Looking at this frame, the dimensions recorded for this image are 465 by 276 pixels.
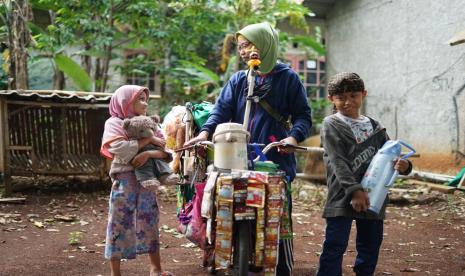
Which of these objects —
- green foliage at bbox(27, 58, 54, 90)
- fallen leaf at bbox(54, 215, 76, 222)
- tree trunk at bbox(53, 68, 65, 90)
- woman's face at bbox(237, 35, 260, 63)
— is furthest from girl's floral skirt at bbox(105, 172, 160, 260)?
green foliage at bbox(27, 58, 54, 90)

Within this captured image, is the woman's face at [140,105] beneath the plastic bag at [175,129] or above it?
above

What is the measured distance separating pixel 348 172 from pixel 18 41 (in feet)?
24.7

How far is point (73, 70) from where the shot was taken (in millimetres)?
10180

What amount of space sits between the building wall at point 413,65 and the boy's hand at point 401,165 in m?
6.81

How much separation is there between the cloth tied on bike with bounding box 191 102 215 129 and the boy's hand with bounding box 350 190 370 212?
1.56 metres

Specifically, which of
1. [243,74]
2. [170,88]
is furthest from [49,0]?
[243,74]

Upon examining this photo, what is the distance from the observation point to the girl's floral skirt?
149 inches

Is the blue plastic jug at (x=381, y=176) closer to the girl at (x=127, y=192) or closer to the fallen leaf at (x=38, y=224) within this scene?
the girl at (x=127, y=192)

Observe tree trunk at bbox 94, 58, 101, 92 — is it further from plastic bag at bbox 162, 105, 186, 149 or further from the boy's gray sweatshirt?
the boy's gray sweatshirt

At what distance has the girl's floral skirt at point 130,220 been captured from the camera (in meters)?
3.78

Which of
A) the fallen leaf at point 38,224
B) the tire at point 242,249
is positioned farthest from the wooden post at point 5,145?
the tire at point 242,249

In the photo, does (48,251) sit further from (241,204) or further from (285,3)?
(285,3)

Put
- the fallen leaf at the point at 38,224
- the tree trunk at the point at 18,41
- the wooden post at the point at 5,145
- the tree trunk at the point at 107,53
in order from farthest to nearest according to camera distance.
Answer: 1. the tree trunk at the point at 107,53
2. the tree trunk at the point at 18,41
3. the wooden post at the point at 5,145
4. the fallen leaf at the point at 38,224

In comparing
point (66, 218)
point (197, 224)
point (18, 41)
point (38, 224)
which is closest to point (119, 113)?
point (197, 224)
